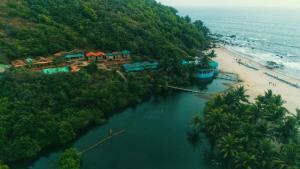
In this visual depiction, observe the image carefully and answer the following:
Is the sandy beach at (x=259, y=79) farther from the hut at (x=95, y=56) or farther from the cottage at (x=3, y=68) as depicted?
the cottage at (x=3, y=68)

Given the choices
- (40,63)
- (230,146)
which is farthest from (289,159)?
(40,63)

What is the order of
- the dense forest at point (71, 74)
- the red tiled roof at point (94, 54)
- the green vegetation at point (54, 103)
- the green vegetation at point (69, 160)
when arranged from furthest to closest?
1. the red tiled roof at point (94, 54)
2. the dense forest at point (71, 74)
3. the green vegetation at point (54, 103)
4. the green vegetation at point (69, 160)

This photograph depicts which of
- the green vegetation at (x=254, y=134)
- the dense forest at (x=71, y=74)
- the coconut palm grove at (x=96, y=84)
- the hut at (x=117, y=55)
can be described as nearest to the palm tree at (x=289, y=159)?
the green vegetation at (x=254, y=134)

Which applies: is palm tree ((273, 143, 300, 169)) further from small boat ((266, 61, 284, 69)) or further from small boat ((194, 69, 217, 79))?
small boat ((266, 61, 284, 69))

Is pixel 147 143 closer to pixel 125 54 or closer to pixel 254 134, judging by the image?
pixel 254 134

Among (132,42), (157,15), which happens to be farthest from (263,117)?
(157,15)

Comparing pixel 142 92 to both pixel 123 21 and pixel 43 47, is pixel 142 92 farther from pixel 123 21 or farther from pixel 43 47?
pixel 123 21

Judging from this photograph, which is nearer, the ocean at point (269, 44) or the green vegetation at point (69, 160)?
the green vegetation at point (69, 160)
